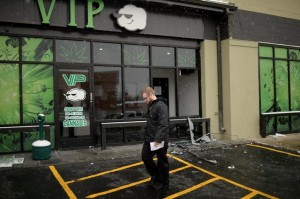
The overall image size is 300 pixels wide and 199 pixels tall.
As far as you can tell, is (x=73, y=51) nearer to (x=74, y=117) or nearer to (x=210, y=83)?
(x=74, y=117)

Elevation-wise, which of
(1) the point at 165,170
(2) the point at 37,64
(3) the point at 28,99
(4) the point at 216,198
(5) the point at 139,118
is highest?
(2) the point at 37,64

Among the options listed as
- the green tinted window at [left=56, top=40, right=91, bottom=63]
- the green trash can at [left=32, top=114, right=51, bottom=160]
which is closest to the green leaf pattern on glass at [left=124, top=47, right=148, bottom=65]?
the green tinted window at [left=56, top=40, right=91, bottom=63]

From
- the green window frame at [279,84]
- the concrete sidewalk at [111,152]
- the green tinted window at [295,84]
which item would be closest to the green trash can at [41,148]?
the concrete sidewalk at [111,152]

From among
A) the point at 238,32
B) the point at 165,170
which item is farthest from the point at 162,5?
the point at 165,170

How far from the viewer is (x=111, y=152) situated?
8914 millimetres

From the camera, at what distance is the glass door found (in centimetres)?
916

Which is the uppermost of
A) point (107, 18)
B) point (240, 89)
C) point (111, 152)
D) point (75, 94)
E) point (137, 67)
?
point (107, 18)

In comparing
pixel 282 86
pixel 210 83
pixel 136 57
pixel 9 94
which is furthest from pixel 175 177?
pixel 282 86

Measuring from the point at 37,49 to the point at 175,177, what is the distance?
564 cm

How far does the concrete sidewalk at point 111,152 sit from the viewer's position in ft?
25.4

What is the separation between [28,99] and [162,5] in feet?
17.6

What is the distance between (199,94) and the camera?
450 inches

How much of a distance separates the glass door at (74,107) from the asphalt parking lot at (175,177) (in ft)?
4.02

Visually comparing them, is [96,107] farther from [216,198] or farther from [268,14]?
[268,14]
